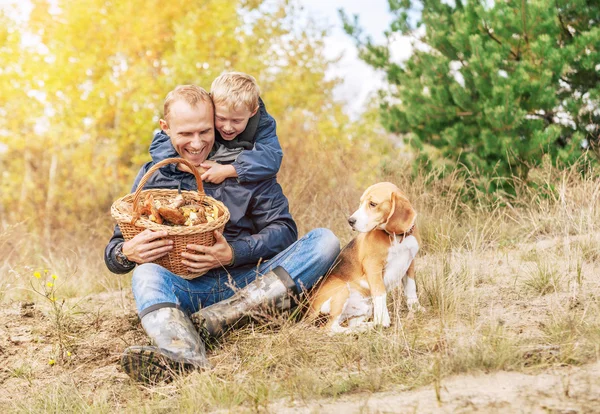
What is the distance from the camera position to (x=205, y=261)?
11.0 feet

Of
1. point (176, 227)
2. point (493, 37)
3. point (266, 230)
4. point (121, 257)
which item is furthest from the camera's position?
point (493, 37)

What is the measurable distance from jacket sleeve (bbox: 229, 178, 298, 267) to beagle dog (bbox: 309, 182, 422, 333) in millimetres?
357

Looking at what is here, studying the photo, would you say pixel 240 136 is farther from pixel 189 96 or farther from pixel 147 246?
pixel 147 246

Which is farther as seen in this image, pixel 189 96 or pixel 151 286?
pixel 189 96

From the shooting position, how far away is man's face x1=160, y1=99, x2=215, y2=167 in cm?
349

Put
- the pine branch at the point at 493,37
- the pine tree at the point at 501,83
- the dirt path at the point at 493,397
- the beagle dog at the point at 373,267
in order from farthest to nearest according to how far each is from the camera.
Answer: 1. the pine branch at the point at 493,37
2. the pine tree at the point at 501,83
3. the beagle dog at the point at 373,267
4. the dirt path at the point at 493,397

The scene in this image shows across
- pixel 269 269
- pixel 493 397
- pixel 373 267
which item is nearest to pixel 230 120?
pixel 269 269

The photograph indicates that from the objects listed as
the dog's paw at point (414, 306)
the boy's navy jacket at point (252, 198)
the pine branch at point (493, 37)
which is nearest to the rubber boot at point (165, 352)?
the boy's navy jacket at point (252, 198)

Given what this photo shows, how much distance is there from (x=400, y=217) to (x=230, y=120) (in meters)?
1.11

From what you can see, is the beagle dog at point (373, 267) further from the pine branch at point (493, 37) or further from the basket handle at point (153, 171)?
the pine branch at point (493, 37)

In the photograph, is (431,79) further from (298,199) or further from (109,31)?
(109,31)

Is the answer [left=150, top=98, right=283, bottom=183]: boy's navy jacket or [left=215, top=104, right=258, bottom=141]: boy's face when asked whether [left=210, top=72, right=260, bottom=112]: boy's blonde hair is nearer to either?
[left=215, top=104, right=258, bottom=141]: boy's face

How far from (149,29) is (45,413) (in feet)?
39.7

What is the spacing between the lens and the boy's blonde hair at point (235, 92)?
3.54 m
